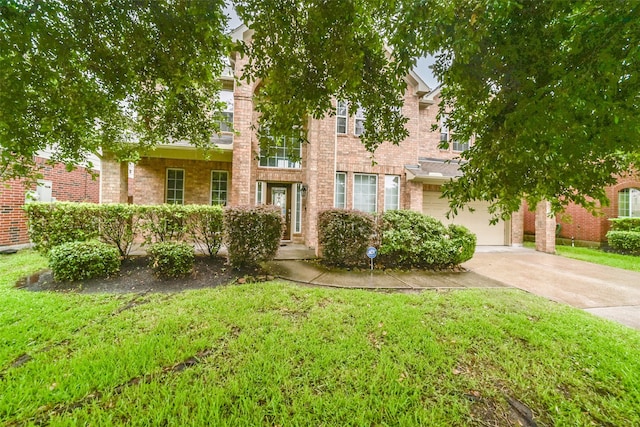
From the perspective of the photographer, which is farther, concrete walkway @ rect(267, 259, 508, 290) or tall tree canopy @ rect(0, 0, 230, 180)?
concrete walkway @ rect(267, 259, 508, 290)

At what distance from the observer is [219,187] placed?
1077cm

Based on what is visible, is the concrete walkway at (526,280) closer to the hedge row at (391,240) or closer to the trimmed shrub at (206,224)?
the hedge row at (391,240)

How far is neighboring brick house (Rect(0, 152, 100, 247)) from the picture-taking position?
8352 mm

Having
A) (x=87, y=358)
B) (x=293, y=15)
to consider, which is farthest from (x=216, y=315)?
(x=293, y=15)

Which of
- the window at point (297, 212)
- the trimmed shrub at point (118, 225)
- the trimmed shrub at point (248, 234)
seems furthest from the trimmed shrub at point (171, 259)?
the window at point (297, 212)

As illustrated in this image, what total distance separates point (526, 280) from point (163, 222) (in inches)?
367

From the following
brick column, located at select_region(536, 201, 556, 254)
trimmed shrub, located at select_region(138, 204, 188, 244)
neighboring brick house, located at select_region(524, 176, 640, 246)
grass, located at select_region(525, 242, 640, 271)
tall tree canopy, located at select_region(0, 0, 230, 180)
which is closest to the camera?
tall tree canopy, located at select_region(0, 0, 230, 180)

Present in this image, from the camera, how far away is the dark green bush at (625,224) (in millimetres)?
10734

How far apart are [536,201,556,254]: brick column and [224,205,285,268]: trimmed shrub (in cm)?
1168

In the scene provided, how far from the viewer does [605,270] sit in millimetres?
7504

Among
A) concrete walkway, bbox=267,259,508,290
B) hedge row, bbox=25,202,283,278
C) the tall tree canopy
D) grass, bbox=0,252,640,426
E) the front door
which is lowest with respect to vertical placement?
grass, bbox=0,252,640,426

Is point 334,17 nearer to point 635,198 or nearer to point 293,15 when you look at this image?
point 293,15

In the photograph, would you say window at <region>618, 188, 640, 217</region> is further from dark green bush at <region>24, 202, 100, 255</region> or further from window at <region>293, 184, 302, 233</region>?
dark green bush at <region>24, 202, 100, 255</region>

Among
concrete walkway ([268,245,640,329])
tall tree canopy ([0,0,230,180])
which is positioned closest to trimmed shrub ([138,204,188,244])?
concrete walkway ([268,245,640,329])
